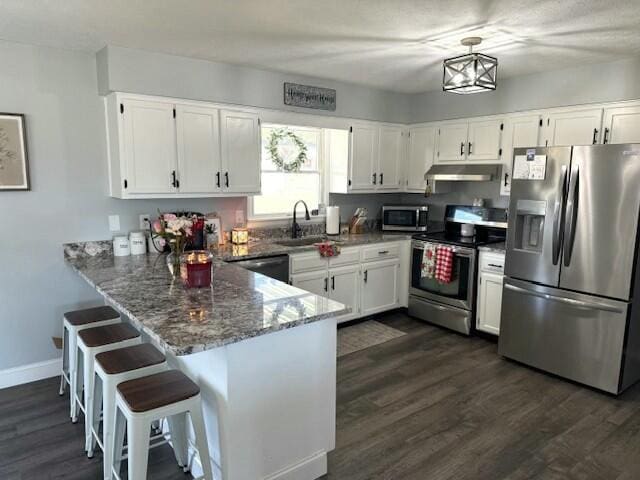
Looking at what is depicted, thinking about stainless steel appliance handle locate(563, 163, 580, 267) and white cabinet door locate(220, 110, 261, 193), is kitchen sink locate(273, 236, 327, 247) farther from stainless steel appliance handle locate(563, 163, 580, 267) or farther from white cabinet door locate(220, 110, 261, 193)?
stainless steel appliance handle locate(563, 163, 580, 267)

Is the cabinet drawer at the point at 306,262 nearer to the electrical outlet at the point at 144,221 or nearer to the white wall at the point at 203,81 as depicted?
the electrical outlet at the point at 144,221

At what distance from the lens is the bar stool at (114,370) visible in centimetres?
204

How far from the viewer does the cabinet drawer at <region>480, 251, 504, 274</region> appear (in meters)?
3.90

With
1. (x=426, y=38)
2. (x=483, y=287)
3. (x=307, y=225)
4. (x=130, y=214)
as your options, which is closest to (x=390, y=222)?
(x=307, y=225)

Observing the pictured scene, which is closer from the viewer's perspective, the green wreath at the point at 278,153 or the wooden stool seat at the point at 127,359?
the wooden stool seat at the point at 127,359

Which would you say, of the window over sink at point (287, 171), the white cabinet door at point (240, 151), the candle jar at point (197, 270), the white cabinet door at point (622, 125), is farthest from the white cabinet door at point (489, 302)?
the candle jar at point (197, 270)

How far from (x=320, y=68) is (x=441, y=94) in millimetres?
1602

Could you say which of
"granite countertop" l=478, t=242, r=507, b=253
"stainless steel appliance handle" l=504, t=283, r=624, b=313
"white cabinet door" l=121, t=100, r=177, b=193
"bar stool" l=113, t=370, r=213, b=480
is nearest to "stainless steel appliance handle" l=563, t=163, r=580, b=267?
"stainless steel appliance handle" l=504, t=283, r=624, b=313

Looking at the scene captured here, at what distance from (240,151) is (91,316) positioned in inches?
69.6

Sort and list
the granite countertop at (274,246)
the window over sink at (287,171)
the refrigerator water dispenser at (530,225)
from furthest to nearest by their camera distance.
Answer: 1. the window over sink at (287,171)
2. the granite countertop at (274,246)
3. the refrigerator water dispenser at (530,225)

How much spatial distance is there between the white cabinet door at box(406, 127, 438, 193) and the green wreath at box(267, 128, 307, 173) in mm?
1259

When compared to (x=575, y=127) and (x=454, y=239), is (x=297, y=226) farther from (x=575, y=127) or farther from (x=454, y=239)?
(x=575, y=127)

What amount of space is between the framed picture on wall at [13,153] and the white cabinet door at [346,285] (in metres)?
2.57

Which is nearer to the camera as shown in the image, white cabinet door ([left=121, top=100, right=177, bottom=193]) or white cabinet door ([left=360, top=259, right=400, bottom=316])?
white cabinet door ([left=121, top=100, right=177, bottom=193])
